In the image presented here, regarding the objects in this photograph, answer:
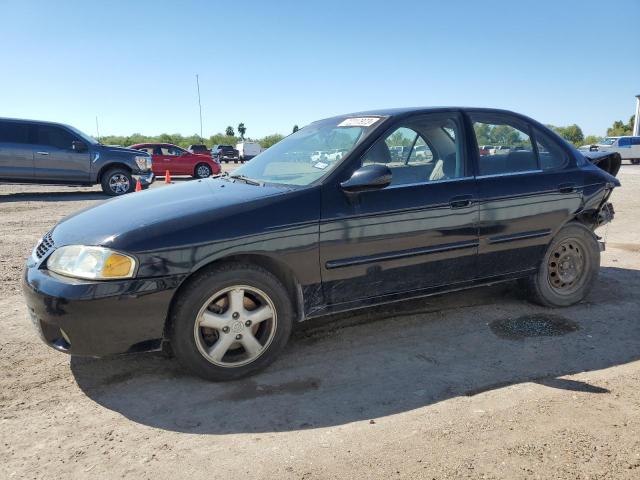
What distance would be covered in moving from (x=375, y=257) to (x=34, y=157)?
36.8 feet

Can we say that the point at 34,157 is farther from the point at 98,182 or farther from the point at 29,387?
the point at 29,387

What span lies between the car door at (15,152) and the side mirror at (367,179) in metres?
11.1

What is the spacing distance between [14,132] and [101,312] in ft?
36.6

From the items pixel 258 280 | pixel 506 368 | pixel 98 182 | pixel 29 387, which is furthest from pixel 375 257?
pixel 98 182

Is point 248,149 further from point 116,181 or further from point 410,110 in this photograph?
point 410,110

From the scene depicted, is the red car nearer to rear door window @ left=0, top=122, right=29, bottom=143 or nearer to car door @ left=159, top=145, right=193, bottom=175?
car door @ left=159, top=145, right=193, bottom=175

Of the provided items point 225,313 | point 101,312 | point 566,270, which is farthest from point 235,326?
point 566,270

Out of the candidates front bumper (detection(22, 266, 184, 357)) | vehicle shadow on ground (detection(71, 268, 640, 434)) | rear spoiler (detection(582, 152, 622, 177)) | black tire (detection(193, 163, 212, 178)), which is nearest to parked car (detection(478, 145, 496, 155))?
vehicle shadow on ground (detection(71, 268, 640, 434))

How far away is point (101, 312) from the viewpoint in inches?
109

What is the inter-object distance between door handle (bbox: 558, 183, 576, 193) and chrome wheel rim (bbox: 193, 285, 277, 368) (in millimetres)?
2665

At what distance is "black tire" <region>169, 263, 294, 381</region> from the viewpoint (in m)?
2.94

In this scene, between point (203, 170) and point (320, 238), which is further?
point (203, 170)

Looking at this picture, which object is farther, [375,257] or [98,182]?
[98,182]

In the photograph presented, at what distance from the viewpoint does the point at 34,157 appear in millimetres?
11883
